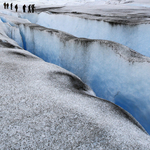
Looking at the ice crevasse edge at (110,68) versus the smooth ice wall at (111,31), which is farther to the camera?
the smooth ice wall at (111,31)

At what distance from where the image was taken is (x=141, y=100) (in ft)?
7.36

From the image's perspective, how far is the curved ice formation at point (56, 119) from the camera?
3.26 ft

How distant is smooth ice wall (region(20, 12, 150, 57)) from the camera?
12.0ft

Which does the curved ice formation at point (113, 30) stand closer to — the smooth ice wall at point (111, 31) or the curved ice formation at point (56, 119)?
the smooth ice wall at point (111, 31)

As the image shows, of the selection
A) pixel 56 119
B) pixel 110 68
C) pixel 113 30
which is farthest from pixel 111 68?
pixel 113 30

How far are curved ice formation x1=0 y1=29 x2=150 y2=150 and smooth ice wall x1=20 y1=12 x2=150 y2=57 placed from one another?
262cm

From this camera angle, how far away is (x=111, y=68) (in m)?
2.52

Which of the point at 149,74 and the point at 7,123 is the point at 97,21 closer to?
the point at 149,74

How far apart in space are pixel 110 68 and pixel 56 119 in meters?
1.61

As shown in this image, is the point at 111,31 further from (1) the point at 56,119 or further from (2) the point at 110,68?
(1) the point at 56,119

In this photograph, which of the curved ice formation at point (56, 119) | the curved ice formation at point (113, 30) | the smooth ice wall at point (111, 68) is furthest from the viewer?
the curved ice formation at point (113, 30)

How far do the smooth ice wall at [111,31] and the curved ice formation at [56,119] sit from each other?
2.62 meters

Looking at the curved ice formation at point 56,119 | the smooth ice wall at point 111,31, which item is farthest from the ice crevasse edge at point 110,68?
the smooth ice wall at point 111,31

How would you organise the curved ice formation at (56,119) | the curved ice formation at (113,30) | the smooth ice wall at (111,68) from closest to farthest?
the curved ice formation at (56,119), the smooth ice wall at (111,68), the curved ice formation at (113,30)
